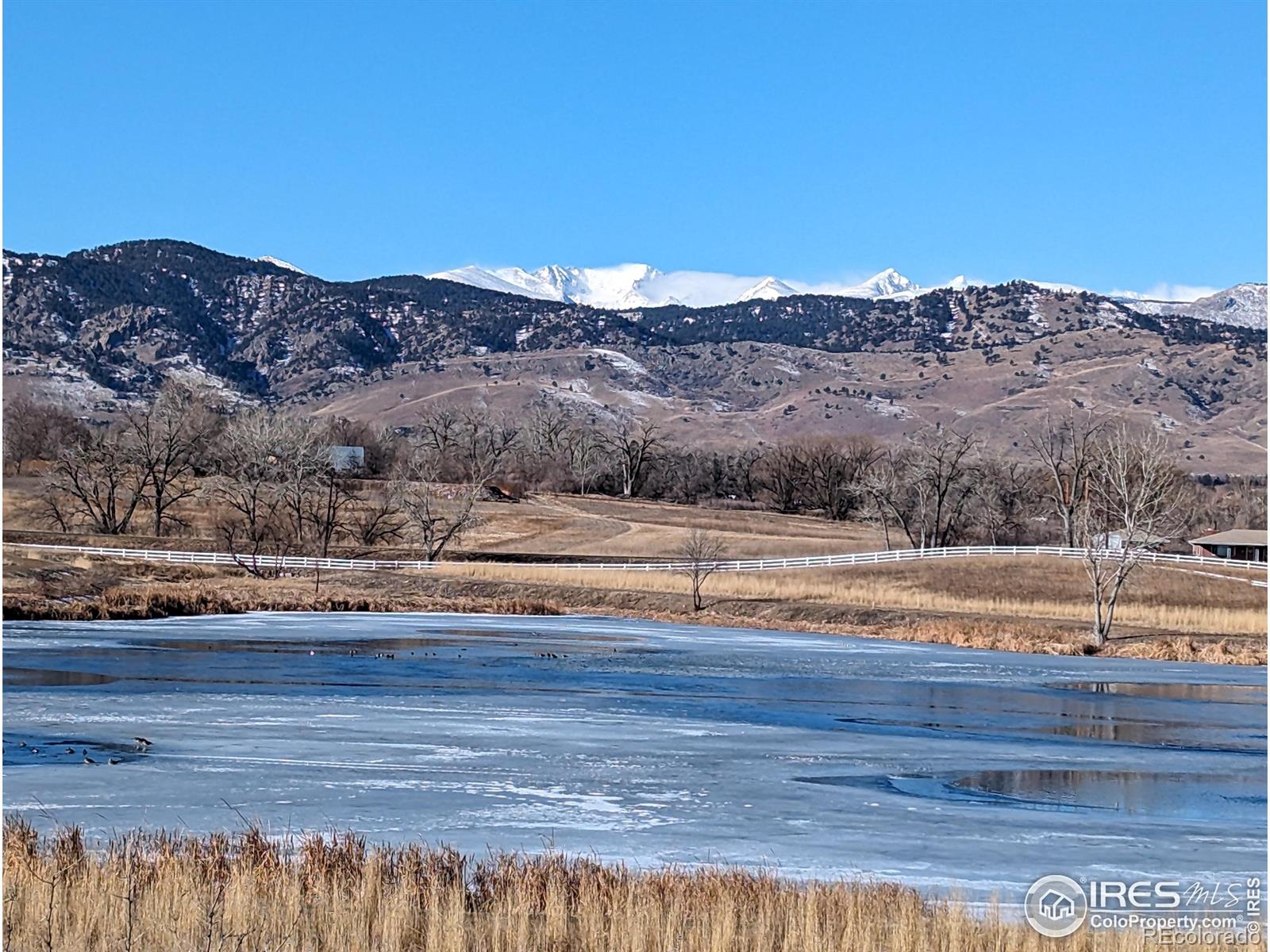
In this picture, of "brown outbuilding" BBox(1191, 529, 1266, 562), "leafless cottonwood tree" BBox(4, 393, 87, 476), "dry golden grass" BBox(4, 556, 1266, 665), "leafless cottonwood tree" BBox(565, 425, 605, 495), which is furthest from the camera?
"leafless cottonwood tree" BBox(565, 425, 605, 495)

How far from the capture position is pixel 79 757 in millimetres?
18703

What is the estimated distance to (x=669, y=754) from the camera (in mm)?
20625

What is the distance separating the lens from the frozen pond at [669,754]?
1471 centimetres

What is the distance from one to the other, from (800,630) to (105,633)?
24792 mm

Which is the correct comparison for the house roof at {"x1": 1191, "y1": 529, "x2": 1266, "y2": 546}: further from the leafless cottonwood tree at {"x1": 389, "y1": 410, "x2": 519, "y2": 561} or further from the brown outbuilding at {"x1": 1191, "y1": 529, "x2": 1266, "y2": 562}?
the leafless cottonwood tree at {"x1": 389, "y1": 410, "x2": 519, "y2": 561}

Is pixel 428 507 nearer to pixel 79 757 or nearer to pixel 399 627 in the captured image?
pixel 399 627

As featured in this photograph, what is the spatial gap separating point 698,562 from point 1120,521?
39105 mm

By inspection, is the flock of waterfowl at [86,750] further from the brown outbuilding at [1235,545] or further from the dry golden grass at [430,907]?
the brown outbuilding at [1235,545]

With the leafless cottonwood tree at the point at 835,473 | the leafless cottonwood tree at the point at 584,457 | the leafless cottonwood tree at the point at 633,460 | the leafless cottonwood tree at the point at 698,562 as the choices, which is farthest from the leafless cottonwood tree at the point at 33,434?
the leafless cottonwood tree at the point at 835,473

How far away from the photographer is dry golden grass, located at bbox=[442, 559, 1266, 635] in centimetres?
5522

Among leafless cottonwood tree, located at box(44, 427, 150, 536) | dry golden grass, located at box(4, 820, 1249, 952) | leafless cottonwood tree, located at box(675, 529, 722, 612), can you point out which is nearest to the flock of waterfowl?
dry golden grass, located at box(4, 820, 1249, 952)

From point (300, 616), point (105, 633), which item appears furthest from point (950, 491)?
point (105, 633)

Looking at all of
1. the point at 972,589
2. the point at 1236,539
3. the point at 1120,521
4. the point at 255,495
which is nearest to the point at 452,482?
the point at 255,495

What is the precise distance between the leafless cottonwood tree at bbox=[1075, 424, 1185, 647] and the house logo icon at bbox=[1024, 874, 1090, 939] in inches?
1345
